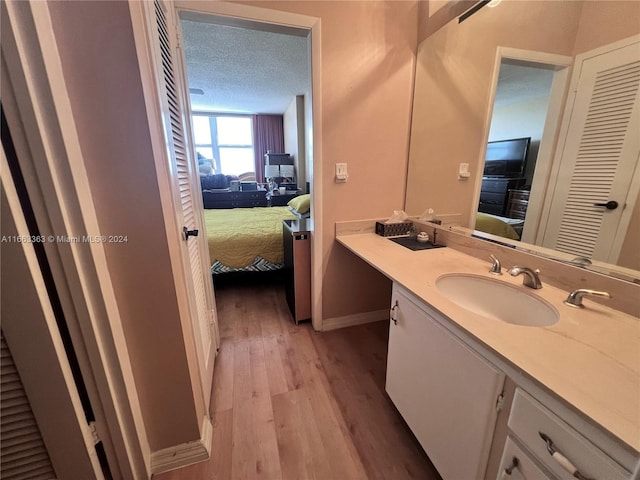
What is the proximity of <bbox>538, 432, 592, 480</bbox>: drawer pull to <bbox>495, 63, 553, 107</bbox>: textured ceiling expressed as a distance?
1.21 metres

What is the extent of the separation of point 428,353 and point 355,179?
46.5 inches

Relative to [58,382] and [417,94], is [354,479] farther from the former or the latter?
[417,94]

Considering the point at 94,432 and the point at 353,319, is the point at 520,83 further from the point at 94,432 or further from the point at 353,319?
the point at 94,432

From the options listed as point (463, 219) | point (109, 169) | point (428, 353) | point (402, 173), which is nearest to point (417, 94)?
point (402, 173)

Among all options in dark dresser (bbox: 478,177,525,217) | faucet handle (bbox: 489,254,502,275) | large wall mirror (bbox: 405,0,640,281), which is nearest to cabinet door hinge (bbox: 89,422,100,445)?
faucet handle (bbox: 489,254,502,275)

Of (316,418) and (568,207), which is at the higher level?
(568,207)

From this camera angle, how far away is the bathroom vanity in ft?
1.62

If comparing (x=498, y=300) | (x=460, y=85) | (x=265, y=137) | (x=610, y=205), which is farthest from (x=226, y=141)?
(x=610, y=205)

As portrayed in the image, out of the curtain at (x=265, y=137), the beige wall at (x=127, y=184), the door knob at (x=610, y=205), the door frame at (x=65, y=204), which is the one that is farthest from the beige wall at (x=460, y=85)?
the curtain at (x=265, y=137)

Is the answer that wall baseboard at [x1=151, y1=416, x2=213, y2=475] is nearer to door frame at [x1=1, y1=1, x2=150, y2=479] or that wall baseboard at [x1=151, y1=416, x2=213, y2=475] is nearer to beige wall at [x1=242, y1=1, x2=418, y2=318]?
door frame at [x1=1, y1=1, x2=150, y2=479]

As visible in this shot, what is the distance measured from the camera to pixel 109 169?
0.75m

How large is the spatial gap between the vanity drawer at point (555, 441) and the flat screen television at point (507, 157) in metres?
1.00

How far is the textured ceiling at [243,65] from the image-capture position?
2.70m

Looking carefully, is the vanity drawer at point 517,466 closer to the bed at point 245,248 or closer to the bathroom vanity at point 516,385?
the bathroom vanity at point 516,385
